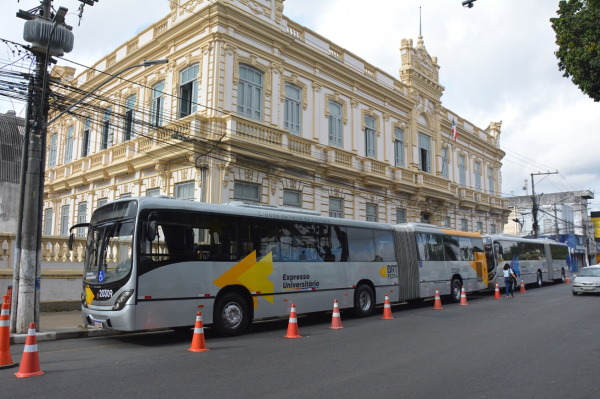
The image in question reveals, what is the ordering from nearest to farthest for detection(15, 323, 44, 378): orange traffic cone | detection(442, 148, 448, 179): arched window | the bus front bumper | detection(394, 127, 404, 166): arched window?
detection(15, 323, 44, 378): orange traffic cone < the bus front bumper < detection(394, 127, 404, 166): arched window < detection(442, 148, 448, 179): arched window

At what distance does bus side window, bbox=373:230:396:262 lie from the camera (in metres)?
16.7

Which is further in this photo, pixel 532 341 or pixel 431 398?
pixel 532 341

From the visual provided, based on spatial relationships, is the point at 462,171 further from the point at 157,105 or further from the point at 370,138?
the point at 157,105

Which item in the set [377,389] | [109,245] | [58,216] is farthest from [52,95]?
[58,216]

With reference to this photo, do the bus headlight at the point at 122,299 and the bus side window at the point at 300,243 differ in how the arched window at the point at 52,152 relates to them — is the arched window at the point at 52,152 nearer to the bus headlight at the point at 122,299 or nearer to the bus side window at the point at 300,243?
the bus side window at the point at 300,243

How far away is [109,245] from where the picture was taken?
419 inches

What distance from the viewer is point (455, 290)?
20.9 meters

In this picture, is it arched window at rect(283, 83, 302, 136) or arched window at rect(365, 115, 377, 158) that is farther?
arched window at rect(365, 115, 377, 158)

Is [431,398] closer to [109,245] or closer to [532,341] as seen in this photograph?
[532,341]

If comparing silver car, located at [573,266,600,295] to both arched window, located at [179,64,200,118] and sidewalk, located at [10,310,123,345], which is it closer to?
arched window, located at [179,64,200,118]

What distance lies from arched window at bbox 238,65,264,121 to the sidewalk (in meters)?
10.1

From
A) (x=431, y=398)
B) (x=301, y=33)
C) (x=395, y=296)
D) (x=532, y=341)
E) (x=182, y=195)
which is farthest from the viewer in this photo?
(x=301, y=33)

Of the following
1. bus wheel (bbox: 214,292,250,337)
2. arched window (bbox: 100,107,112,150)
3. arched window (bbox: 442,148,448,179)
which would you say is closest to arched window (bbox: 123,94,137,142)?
arched window (bbox: 100,107,112,150)

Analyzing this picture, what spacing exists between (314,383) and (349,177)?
58.7 ft
